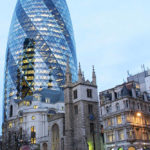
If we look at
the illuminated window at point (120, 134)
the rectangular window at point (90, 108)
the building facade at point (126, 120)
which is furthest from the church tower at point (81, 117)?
the illuminated window at point (120, 134)

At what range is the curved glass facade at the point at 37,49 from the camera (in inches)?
5197

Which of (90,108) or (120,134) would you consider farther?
(90,108)

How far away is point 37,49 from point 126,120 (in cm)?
8521

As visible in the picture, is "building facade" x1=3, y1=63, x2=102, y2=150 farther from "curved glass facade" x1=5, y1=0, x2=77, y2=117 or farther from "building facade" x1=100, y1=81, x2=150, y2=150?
"curved glass facade" x1=5, y1=0, x2=77, y2=117

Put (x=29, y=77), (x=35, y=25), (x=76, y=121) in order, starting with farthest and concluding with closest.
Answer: (x=35, y=25) < (x=29, y=77) < (x=76, y=121)

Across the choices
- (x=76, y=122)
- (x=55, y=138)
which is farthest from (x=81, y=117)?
(x=55, y=138)

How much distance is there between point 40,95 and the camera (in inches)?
4205

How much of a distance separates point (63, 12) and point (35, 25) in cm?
2176

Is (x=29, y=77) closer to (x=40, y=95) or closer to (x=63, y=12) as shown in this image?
(x=40, y=95)

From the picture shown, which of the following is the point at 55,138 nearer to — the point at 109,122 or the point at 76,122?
the point at 76,122

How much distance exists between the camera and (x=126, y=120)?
59.2 metres

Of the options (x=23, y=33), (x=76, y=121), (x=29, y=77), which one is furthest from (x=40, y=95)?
(x=23, y=33)

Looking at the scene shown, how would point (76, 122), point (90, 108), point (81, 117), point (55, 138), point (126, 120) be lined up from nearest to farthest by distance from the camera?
Result: point (126, 120), point (81, 117), point (76, 122), point (90, 108), point (55, 138)

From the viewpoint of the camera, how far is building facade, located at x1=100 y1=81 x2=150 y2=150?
193ft
